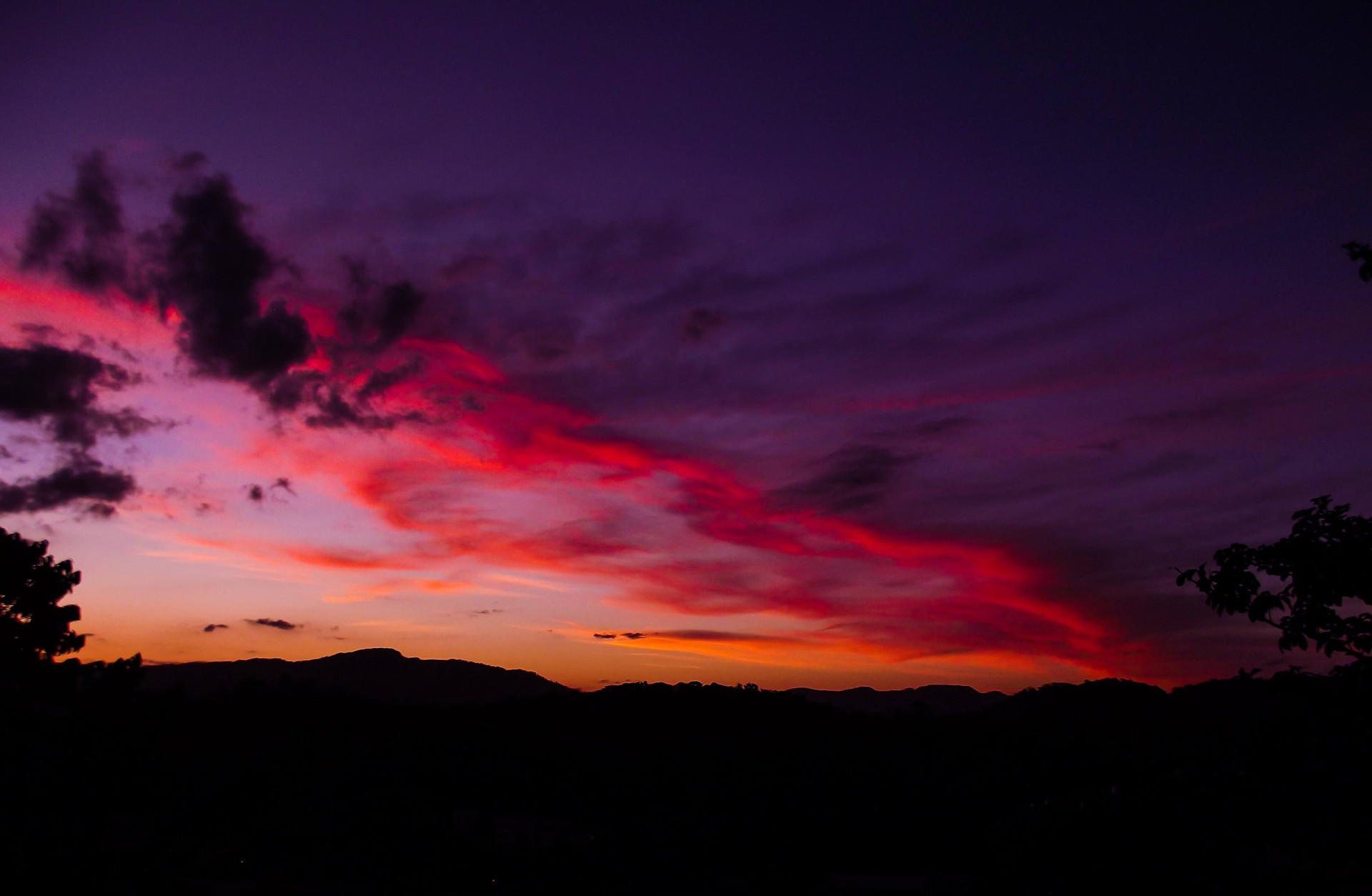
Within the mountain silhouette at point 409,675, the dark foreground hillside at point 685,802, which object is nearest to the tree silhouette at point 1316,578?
the dark foreground hillside at point 685,802

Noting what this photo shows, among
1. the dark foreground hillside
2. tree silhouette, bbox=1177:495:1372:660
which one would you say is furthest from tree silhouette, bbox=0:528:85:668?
tree silhouette, bbox=1177:495:1372:660

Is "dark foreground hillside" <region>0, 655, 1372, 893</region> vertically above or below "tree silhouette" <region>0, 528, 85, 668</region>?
below

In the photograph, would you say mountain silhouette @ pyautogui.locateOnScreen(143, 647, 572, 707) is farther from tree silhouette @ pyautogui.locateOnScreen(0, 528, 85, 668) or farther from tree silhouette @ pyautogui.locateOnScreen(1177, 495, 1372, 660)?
tree silhouette @ pyautogui.locateOnScreen(1177, 495, 1372, 660)

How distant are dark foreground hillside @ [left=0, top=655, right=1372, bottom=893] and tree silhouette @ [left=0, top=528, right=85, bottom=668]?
377 cm

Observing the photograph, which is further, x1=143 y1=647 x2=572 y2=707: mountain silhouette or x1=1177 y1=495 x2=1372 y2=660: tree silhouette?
x1=143 y1=647 x2=572 y2=707: mountain silhouette

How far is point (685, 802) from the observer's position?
1499cm

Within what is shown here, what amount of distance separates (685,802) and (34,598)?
68.9ft

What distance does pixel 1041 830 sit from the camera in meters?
9.34

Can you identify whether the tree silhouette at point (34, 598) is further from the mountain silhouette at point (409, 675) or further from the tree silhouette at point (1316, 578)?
the tree silhouette at point (1316, 578)

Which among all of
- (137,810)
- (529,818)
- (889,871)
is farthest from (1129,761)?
(137,810)

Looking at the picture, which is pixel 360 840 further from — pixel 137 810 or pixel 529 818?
pixel 137 810

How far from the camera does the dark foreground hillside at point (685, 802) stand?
855 centimetres

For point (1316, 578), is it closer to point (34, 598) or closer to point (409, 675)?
point (34, 598)

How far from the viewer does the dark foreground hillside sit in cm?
855
